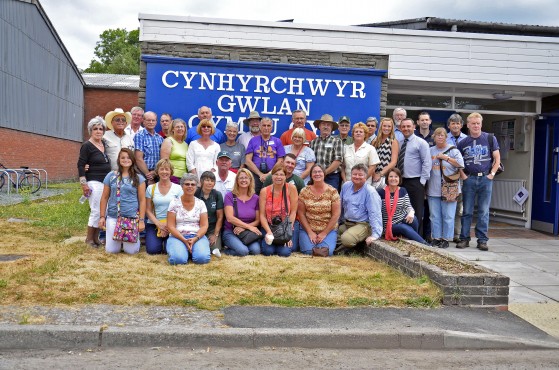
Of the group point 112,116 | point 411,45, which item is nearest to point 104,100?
point 411,45

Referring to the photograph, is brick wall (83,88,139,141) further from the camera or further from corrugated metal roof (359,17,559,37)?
the camera

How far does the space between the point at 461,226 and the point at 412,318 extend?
4.96 m

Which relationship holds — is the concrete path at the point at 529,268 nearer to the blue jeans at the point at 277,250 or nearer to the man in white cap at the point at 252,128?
the blue jeans at the point at 277,250

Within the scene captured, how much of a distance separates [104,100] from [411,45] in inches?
1201

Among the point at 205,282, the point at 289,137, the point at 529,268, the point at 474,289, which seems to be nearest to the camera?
the point at 474,289

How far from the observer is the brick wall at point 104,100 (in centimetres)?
3831

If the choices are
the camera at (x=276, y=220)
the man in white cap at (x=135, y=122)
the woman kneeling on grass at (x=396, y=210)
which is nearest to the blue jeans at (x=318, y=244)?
the camera at (x=276, y=220)

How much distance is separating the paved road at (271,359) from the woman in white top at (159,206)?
3.55 meters

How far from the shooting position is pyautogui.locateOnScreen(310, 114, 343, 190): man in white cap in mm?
9266

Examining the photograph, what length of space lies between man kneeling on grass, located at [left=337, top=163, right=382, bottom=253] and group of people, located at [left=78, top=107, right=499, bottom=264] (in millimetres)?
15

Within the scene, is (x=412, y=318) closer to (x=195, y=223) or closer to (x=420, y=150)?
(x=195, y=223)

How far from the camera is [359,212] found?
877 cm

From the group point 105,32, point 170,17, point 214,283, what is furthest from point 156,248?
point 105,32

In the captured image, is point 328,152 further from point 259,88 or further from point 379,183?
point 259,88
